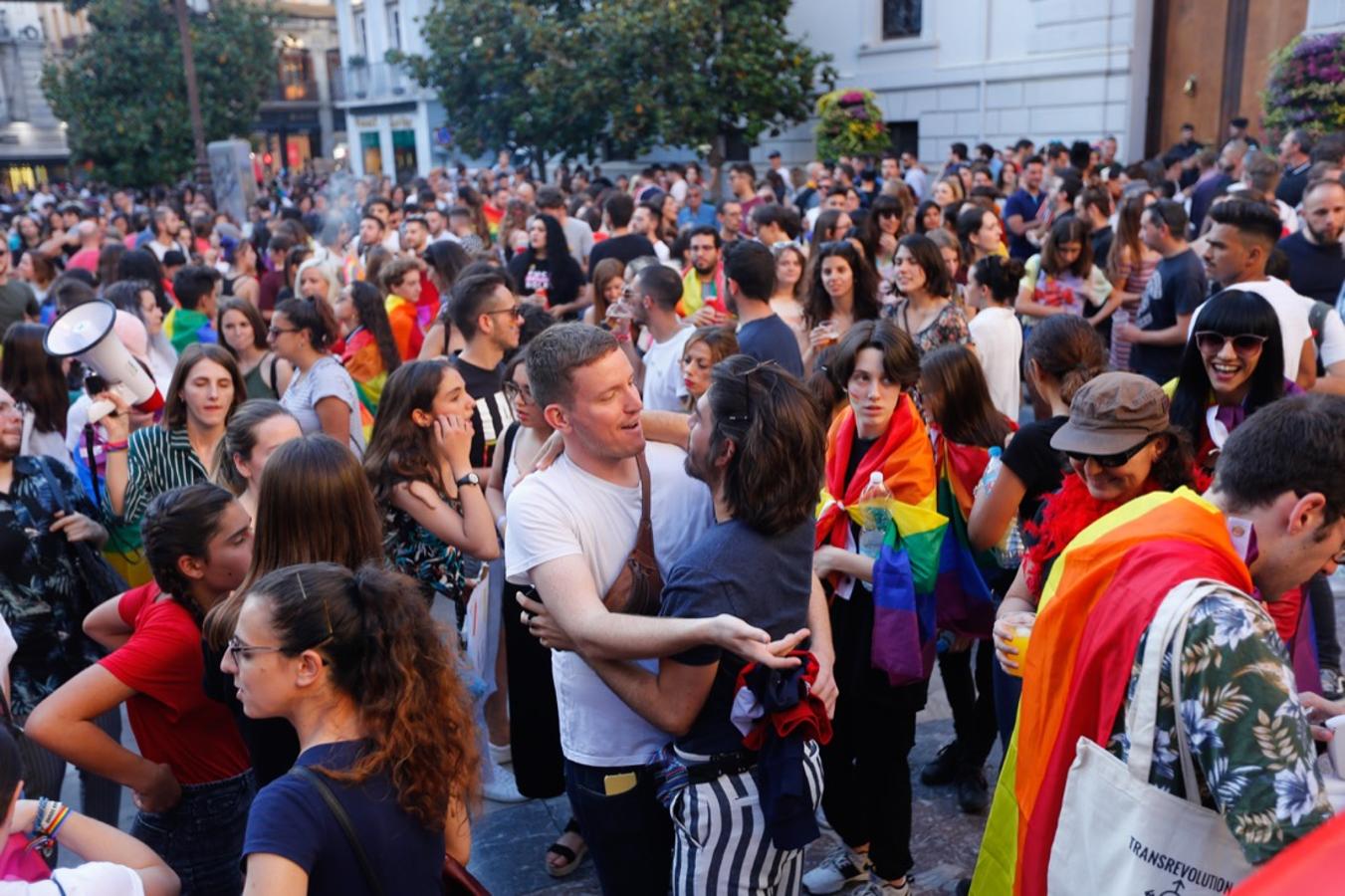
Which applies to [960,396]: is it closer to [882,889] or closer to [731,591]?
[882,889]

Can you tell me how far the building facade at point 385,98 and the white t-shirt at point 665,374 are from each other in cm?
3415

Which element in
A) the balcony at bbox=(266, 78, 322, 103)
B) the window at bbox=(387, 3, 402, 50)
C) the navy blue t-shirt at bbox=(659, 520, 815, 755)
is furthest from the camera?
the balcony at bbox=(266, 78, 322, 103)

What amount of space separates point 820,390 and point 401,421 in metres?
1.51

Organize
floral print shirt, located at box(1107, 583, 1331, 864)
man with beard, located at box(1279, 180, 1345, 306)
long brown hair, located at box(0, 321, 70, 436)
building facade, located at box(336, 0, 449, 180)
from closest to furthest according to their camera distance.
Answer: floral print shirt, located at box(1107, 583, 1331, 864)
long brown hair, located at box(0, 321, 70, 436)
man with beard, located at box(1279, 180, 1345, 306)
building facade, located at box(336, 0, 449, 180)

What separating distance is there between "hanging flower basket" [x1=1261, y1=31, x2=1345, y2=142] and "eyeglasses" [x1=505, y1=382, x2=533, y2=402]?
38.6 ft

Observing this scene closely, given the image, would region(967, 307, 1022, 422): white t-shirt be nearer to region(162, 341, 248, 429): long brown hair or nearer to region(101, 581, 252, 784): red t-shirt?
region(162, 341, 248, 429): long brown hair

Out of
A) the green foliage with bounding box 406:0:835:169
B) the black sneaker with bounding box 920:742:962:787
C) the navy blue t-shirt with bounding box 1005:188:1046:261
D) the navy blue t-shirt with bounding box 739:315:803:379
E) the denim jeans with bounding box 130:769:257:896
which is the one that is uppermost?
the green foliage with bounding box 406:0:835:169

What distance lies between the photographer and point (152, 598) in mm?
2840

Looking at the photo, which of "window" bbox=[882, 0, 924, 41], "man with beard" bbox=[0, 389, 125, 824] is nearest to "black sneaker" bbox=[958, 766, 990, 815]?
"man with beard" bbox=[0, 389, 125, 824]

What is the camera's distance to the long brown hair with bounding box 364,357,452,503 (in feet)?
12.6

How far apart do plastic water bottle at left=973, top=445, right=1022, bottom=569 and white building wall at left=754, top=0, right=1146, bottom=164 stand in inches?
670

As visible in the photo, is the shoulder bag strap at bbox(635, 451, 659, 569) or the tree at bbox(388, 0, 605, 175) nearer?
the shoulder bag strap at bbox(635, 451, 659, 569)

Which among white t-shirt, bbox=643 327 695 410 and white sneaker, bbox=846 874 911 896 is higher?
white t-shirt, bbox=643 327 695 410

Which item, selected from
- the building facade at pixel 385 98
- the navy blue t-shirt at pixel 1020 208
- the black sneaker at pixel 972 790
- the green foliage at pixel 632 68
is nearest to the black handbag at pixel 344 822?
the black sneaker at pixel 972 790
